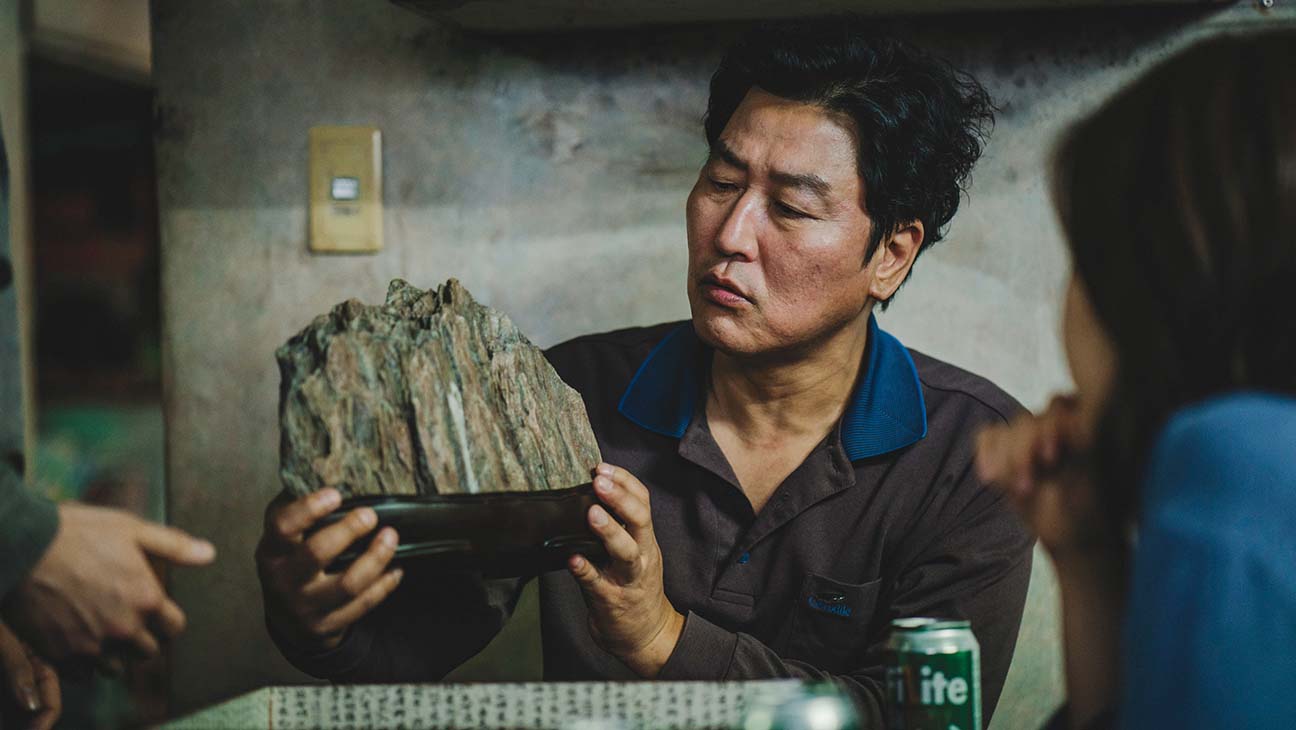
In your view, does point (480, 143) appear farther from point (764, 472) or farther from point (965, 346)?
point (965, 346)

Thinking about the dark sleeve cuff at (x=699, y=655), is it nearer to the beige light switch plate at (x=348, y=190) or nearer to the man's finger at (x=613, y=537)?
the man's finger at (x=613, y=537)

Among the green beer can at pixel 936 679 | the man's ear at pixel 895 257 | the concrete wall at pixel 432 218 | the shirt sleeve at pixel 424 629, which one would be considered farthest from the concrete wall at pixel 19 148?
the green beer can at pixel 936 679

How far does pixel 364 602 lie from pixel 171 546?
220mm

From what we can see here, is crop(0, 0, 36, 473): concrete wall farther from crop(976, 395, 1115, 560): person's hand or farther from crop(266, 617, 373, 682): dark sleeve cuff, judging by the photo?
crop(976, 395, 1115, 560): person's hand

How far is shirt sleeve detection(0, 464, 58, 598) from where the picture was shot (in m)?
0.79

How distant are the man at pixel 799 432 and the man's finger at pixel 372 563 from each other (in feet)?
0.76

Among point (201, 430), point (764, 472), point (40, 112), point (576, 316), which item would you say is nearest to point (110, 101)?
point (40, 112)

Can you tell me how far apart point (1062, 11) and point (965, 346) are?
0.52m

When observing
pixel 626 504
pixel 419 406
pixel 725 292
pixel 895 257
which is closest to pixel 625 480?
pixel 626 504

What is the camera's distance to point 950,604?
50.0 inches

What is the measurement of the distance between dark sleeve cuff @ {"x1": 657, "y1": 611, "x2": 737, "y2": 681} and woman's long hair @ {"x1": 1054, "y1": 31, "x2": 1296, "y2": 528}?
0.58m

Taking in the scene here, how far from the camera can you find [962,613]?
126cm

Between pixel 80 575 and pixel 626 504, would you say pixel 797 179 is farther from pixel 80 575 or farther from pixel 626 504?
pixel 80 575

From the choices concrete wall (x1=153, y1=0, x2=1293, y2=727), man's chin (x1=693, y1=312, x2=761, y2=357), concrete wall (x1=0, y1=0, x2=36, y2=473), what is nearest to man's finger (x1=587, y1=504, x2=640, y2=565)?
man's chin (x1=693, y1=312, x2=761, y2=357)
